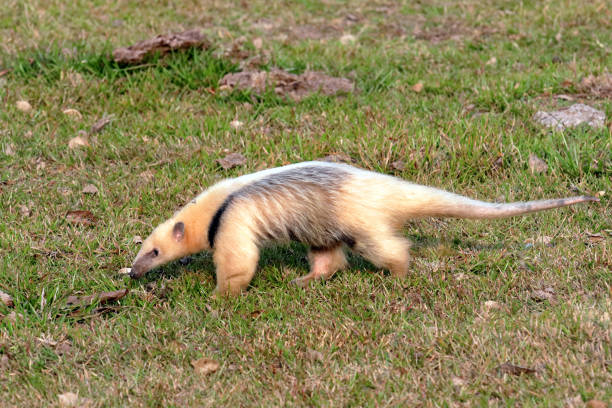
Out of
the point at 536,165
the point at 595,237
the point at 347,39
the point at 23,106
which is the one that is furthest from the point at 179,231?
the point at 347,39

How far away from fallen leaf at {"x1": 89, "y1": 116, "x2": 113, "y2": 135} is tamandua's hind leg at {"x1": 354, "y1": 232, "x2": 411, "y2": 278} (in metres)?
3.17

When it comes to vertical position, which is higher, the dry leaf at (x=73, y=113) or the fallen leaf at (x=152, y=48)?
the fallen leaf at (x=152, y=48)

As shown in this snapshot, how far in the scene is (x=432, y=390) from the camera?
370 cm

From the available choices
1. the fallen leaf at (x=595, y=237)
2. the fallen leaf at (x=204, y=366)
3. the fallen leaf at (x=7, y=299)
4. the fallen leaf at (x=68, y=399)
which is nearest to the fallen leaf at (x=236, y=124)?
the fallen leaf at (x=7, y=299)

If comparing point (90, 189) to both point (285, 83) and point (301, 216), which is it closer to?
point (301, 216)

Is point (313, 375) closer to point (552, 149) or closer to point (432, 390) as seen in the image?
point (432, 390)

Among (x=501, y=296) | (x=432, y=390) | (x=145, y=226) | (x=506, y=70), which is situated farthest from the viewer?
(x=506, y=70)

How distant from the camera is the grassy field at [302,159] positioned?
3904 mm

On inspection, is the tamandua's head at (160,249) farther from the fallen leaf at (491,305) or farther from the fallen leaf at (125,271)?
the fallen leaf at (491,305)

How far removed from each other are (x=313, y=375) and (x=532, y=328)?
1130mm

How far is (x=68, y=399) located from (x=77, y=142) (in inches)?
136

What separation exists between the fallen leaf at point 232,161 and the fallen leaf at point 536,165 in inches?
87.0

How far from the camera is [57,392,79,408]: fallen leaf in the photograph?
3768 millimetres

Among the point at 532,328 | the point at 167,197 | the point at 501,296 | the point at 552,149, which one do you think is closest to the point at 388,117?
the point at 552,149
